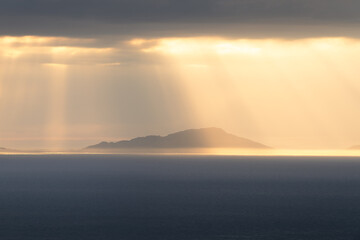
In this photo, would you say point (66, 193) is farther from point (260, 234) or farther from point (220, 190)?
point (260, 234)

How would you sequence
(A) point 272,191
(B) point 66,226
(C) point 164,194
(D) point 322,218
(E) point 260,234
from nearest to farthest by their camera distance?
1. (E) point 260,234
2. (B) point 66,226
3. (D) point 322,218
4. (C) point 164,194
5. (A) point 272,191

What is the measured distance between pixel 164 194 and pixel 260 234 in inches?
2673

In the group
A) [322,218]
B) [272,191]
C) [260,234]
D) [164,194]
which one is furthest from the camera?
[272,191]

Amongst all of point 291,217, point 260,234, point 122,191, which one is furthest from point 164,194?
point 260,234

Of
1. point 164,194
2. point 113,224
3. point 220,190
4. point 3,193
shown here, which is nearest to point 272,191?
point 220,190

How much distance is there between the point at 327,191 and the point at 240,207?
46.3m

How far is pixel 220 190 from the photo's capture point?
198750 millimetres

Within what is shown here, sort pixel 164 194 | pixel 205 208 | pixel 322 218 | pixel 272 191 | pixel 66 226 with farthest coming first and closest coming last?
pixel 272 191, pixel 164 194, pixel 205 208, pixel 322 218, pixel 66 226

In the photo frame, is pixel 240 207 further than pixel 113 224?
Yes

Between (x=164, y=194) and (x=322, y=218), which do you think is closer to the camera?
(x=322, y=218)

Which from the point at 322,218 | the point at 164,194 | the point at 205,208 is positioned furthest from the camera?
the point at 164,194

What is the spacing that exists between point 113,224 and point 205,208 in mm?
27783

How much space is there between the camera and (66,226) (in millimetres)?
123375

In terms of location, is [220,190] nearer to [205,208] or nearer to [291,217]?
[205,208]
